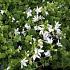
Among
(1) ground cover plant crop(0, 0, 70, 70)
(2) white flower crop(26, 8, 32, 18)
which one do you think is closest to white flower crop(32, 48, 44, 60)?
(1) ground cover plant crop(0, 0, 70, 70)

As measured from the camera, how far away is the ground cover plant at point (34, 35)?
3.09 metres

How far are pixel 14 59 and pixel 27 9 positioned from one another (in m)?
0.77

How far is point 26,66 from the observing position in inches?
121

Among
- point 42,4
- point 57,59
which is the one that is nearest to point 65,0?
point 42,4

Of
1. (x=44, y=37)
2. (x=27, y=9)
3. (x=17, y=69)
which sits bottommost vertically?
(x=17, y=69)

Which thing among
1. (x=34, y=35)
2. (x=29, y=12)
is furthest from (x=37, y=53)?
(x=29, y=12)

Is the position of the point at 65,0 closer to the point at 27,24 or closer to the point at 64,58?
the point at 27,24

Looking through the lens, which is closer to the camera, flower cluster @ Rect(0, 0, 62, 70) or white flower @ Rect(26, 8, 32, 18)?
flower cluster @ Rect(0, 0, 62, 70)

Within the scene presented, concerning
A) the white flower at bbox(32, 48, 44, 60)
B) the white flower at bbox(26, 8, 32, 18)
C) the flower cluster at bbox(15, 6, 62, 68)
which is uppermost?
the white flower at bbox(26, 8, 32, 18)

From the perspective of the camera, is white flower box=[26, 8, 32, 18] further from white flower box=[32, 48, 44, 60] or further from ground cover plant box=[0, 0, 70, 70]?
white flower box=[32, 48, 44, 60]

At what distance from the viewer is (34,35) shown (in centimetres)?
327

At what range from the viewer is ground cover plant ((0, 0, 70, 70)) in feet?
10.1

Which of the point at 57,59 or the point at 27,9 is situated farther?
the point at 27,9

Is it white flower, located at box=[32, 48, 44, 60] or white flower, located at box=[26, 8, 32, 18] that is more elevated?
white flower, located at box=[26, 8, 32, 18]
